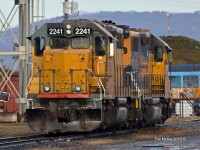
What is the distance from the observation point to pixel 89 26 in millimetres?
23766

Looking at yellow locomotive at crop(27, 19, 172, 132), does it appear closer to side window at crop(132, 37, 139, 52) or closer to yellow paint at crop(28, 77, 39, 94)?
yellow paint at crop(28, 77, 39, 94)

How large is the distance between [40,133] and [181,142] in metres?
7.10

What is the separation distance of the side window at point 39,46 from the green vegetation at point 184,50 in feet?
250

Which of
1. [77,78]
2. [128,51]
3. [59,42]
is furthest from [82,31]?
[128,51]

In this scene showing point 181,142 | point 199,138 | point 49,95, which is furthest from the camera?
point 49,95

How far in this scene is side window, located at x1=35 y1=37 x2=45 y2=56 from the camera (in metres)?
24.2

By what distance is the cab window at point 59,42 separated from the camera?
23.8m

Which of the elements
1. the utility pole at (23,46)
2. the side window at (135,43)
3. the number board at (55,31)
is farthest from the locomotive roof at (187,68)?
the number board at (55,31)

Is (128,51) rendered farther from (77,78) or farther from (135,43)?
(77,78)

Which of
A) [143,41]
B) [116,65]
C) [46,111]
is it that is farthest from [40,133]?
[143,41]

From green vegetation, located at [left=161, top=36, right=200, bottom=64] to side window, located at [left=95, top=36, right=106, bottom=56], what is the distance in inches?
3002

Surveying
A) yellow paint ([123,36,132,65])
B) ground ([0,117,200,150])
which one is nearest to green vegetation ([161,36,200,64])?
yellow paint ([123,36,132,65])

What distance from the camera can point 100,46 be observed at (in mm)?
23766

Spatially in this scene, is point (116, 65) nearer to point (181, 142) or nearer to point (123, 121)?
point (123, 121)
